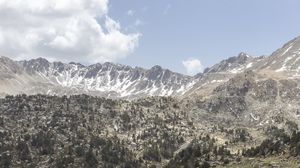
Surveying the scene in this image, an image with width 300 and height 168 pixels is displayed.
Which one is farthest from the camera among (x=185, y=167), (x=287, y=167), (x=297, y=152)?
(x=185, y=167)

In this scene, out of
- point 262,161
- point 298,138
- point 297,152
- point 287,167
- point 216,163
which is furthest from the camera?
point 216,163

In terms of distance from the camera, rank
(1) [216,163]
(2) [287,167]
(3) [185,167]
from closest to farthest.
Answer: (2) [287,167], (1) [216,163], (3) [185,167]

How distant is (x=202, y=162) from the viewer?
172 meters

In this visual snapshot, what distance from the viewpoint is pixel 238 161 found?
505 ft

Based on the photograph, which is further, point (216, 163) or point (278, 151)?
point (216, 163)

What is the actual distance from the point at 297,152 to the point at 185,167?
57.6 meters

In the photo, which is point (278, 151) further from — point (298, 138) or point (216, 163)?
point (216, 163)

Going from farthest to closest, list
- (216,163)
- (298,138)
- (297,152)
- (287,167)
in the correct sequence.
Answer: (216,163)
(298,138)
(297,152)
(287,167)

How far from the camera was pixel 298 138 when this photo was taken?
14912 centimetres

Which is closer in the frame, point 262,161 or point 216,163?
point 262,161

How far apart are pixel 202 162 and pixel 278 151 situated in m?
35.1

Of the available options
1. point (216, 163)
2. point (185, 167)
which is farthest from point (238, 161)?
point (185, 167)

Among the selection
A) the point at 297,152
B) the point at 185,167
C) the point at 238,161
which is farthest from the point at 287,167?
the point at 185,167

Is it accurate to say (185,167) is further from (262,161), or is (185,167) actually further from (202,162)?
(262,161)
